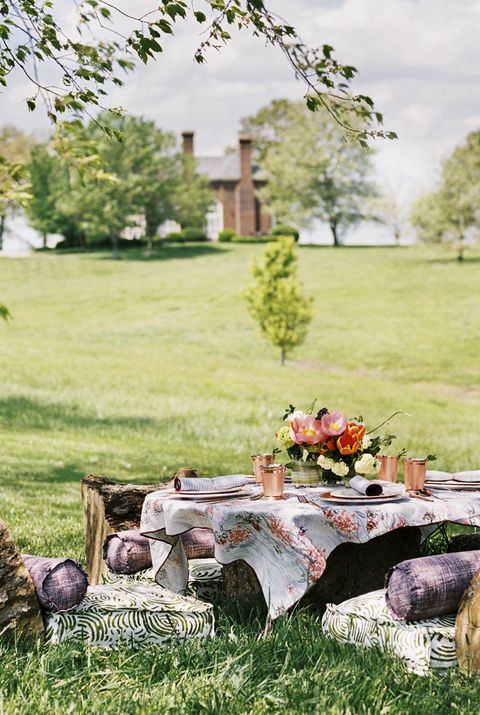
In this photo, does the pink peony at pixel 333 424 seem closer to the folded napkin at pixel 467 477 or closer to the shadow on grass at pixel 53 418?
the folded napkin at pixel 467 477

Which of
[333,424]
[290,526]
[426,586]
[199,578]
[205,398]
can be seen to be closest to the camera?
[426,586]

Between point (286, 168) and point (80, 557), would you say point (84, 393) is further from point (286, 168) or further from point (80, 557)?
point (286, 168)

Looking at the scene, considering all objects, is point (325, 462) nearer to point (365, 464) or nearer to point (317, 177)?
point (365, 464)

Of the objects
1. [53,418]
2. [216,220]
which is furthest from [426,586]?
[216,220]

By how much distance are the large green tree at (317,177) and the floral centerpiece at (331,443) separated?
6793 cm

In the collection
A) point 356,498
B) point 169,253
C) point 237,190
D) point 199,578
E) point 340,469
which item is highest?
point 237,190

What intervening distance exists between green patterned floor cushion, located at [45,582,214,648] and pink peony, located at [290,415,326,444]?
3.75ft

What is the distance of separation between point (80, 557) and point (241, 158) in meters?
76.8

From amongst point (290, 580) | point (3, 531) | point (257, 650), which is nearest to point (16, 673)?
point (3, 531)

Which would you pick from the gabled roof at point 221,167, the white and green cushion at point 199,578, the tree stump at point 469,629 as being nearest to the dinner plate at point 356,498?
the tree stump at point 469,629

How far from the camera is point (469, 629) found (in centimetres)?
472

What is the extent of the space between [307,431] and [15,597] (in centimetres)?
196

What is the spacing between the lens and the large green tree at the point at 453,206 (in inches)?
2148

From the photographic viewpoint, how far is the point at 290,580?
545cm
